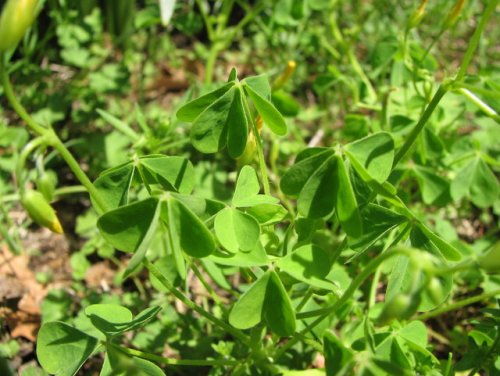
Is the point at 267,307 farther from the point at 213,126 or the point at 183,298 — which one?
the point at 213,126

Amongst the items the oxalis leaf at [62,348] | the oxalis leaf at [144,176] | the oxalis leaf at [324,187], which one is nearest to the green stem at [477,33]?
the oxalis leaf at [324,187]

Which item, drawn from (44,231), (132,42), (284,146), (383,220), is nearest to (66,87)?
(132,42)

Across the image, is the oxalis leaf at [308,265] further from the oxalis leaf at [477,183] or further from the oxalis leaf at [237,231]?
the oxalis leaf at [477,183]

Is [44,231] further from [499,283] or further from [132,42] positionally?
[499,283]

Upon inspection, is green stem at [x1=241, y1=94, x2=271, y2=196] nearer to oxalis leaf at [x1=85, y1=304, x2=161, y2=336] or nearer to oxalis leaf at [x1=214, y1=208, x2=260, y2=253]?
oxalis leaf at [x1=214, y1=208, x2=260, y2=253]

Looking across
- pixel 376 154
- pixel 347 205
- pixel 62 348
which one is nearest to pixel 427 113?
pixel 376 154

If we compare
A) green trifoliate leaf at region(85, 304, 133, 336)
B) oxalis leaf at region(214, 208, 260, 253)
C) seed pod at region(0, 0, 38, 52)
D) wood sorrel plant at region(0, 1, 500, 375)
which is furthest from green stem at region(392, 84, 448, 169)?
seed pod at region(0, 0, 38, 52)
